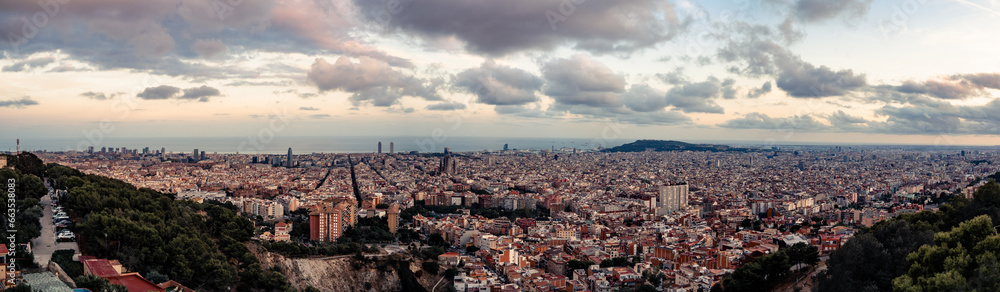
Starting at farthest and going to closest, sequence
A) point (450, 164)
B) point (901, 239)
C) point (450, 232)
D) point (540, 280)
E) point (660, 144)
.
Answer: point (660, 144) < point (450, 164) < point (450, 232) < point (540, 280) < point (901, 239)

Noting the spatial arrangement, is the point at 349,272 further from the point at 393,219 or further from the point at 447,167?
the point at 447,167

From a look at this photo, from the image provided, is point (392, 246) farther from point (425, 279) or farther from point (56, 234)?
point (56, 234)

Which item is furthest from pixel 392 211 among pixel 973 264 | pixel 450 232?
pixel 973 264

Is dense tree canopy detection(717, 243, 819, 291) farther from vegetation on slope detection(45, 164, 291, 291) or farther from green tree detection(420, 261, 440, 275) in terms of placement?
vegetation on slope detection(45, 164, 291, 291)

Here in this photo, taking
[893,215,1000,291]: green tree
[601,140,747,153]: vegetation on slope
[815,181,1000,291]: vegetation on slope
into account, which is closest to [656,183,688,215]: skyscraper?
[815,181,1000,291]: vegetation on slope

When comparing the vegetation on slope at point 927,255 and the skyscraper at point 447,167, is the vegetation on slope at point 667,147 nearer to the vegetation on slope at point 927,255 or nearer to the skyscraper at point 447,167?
the skyscraper at point 447,167

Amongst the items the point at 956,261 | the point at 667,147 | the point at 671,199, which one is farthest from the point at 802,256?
the point at 667,147
